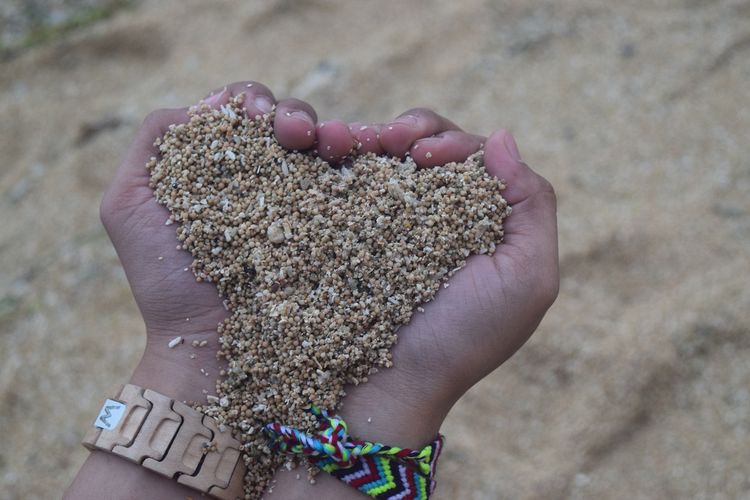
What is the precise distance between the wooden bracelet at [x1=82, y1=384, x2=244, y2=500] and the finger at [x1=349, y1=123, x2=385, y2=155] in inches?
26.0

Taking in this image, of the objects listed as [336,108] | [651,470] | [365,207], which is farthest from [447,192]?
[336,108]

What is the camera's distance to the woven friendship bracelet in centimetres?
142

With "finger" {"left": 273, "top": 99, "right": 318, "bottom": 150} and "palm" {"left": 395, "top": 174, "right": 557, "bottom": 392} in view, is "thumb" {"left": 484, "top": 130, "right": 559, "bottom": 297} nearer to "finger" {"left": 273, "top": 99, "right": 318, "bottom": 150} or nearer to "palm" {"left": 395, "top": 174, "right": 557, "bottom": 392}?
"palm" {"left": 395, "top": 174, "right": 557, "bottom": 392}

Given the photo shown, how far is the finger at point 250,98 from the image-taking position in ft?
5.49

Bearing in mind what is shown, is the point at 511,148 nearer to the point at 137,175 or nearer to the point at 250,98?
the point at 250,98

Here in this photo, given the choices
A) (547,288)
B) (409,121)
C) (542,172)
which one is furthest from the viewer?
(542,172)

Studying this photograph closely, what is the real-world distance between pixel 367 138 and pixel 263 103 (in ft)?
0.80

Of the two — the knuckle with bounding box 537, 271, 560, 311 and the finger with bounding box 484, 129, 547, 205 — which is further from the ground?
the finger with bounding box 484, 129, 547, 205

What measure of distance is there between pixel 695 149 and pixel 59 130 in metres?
2.45

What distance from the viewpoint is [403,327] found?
1521 millimetres

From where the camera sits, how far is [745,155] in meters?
2.61

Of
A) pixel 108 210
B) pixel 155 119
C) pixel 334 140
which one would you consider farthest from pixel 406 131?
pixel 108 210

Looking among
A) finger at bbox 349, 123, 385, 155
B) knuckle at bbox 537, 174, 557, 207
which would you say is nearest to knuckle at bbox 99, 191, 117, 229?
finger at bbox 349, 123, 385, 155

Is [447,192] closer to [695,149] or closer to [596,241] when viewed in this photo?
[596,241]
